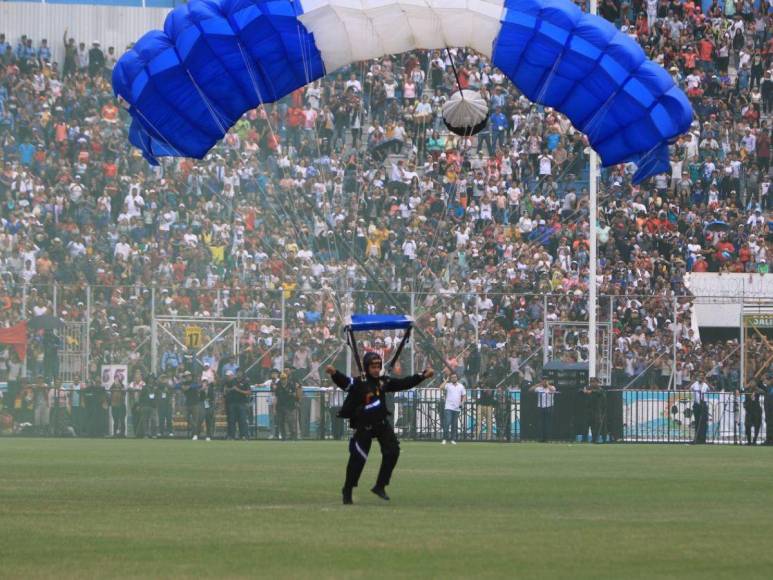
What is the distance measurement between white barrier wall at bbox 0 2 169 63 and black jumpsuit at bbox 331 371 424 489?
30.3 m

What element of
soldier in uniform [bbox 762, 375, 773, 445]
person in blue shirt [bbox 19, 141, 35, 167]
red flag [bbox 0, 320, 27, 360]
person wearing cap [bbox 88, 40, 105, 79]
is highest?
person wearing cap [bbox 88, 40, 105, 79]

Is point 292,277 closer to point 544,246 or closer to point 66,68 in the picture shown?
point 544,246

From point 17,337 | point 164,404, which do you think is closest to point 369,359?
point 164,404

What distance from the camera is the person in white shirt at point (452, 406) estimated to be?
31609mm

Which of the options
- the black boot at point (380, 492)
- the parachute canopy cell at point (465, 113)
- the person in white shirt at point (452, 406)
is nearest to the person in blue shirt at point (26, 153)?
the person in white shirt at point (452, 406)

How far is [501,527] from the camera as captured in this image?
12.7 metres

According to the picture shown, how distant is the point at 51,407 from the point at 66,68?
41.3 feet

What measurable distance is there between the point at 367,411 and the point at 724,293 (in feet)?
75.1

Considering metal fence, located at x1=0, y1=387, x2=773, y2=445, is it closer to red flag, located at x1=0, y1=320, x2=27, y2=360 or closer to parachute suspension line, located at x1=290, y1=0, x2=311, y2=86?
red flag, located at x1=0, y1=320, x2=27, y2=360

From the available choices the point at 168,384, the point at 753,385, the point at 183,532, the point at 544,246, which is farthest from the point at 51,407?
the point at 183,532

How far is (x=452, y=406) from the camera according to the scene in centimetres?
3164

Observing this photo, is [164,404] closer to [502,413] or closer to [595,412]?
[502,413]

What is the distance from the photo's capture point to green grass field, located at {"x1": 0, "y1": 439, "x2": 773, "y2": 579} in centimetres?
1036

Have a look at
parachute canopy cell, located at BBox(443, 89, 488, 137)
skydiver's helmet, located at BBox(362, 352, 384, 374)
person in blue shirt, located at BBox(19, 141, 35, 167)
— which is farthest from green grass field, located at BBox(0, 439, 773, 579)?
person in blue shirt, located at BBox(19, 141, 35, 167)
